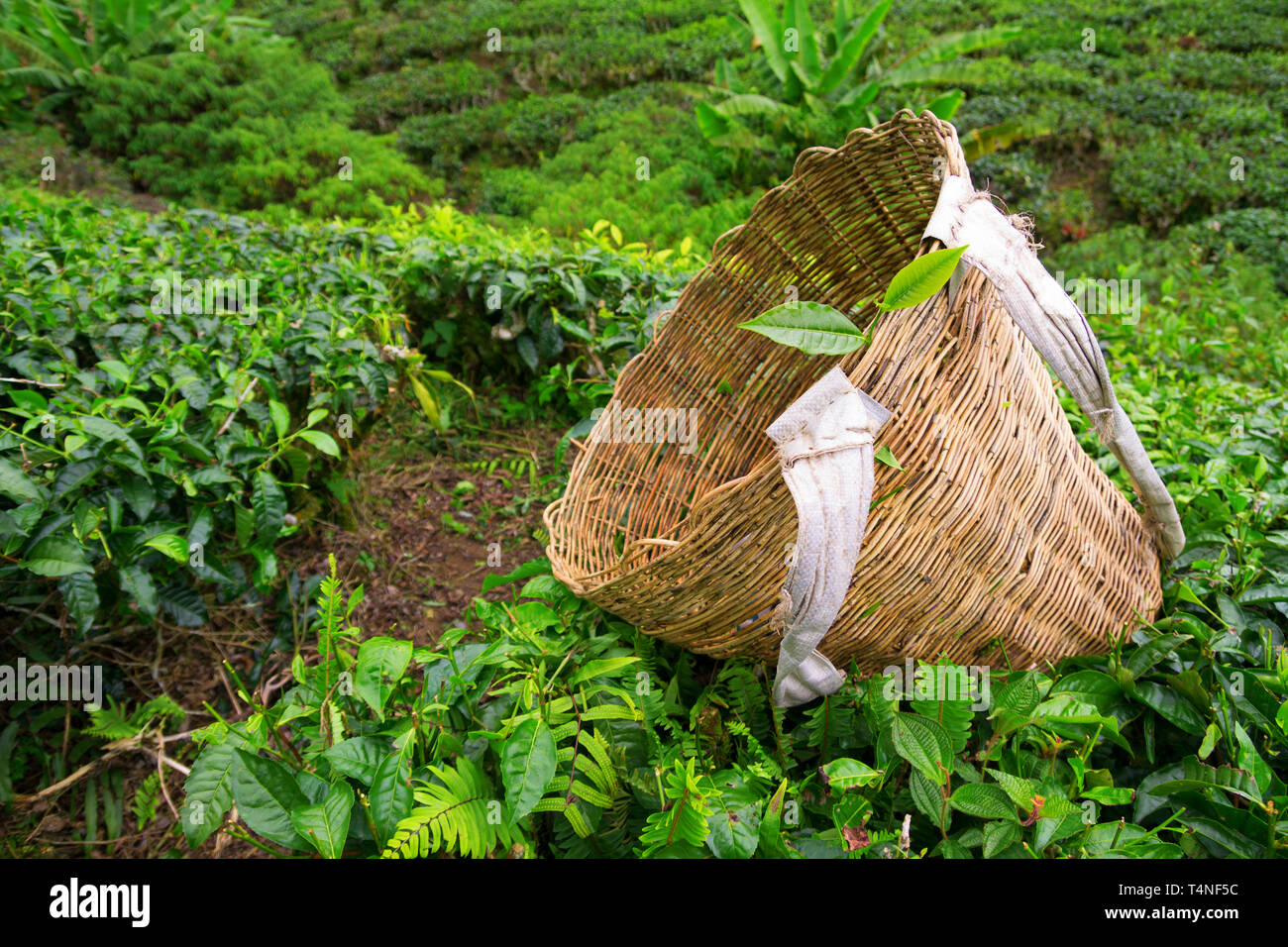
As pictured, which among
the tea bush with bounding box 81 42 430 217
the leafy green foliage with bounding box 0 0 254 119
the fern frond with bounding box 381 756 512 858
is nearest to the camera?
the fern frond with bounding box 381 756 512 858

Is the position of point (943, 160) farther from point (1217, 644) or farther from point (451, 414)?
point (451, 414)

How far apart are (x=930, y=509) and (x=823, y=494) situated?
9.5 inches

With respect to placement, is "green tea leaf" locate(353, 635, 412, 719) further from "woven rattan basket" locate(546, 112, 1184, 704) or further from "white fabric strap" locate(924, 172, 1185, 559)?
"white fabric strap" locate(924, 172, 1185, 559)

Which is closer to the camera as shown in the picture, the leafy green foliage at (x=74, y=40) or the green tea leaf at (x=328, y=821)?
the green tea leaf at (x=328, y=821)

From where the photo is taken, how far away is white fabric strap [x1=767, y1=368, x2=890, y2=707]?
0.92m

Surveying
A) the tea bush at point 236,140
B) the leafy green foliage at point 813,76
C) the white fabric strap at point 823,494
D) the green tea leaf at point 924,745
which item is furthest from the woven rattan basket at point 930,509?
the tea bush at point 236,140

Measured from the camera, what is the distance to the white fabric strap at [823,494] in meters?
0.92

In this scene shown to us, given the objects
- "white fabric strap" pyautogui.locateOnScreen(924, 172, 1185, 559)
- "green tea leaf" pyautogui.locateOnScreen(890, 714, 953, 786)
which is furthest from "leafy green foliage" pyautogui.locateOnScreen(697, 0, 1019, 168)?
"green tea leaf" pyautogui.locateOnScreen(890, 714, 953, 786)

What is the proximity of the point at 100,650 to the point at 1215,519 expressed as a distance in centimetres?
271

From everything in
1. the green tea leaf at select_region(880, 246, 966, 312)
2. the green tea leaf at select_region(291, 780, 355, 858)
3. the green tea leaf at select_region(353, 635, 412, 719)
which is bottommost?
the green tea leaf at select_region(291, 780, 355, 858)

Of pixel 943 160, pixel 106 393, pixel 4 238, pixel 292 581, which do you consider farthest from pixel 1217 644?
pixel 4 238

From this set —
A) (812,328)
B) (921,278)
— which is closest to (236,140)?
(812,328)

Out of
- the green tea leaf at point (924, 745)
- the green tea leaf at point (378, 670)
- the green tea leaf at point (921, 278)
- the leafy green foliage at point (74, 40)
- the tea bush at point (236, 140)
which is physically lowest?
the green tea leaf at point (924, 745)

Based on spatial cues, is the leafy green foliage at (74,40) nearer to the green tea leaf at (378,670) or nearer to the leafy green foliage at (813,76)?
Result: the leafy green foliage at (813,76)
